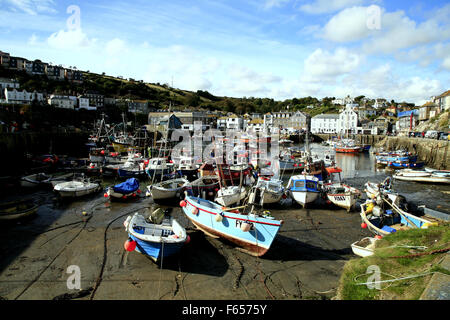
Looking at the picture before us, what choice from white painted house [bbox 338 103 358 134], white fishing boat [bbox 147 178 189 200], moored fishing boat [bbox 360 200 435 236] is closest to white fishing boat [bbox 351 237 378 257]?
moored fishing boat [bbox 360 200 435 236]

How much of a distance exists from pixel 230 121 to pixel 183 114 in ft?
70.8

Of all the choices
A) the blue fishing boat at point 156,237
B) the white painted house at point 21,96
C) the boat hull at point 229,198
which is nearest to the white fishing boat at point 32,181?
the blue fishing boat at point 156,237

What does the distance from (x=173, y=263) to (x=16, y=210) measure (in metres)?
11.0

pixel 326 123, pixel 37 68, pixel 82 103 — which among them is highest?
pixel 37 68

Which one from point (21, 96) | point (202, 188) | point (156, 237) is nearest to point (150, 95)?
point (21, 96)

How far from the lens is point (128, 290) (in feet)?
28.4

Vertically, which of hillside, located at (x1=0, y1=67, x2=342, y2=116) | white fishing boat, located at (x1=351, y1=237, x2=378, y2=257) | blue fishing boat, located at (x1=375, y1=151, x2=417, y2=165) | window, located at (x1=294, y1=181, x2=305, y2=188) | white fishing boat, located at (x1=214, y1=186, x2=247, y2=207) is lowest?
white fishing boat, located at (x1=351, y1=237, x2=378, y2=257)

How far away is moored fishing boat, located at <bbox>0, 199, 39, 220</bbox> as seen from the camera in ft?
48.5

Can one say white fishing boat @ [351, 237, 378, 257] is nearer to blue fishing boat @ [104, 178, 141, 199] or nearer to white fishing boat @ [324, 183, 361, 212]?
white fishing boat @ [324, 183, 361, 212]

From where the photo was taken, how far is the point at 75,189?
65.2 feet

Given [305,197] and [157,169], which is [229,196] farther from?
[157,169]

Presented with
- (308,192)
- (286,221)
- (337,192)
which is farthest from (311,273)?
(337,192)

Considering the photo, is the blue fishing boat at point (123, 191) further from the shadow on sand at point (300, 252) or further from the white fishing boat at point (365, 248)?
the white fishing boat at point (365, 248)

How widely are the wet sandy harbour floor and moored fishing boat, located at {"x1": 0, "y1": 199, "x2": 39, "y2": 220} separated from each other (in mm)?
508
